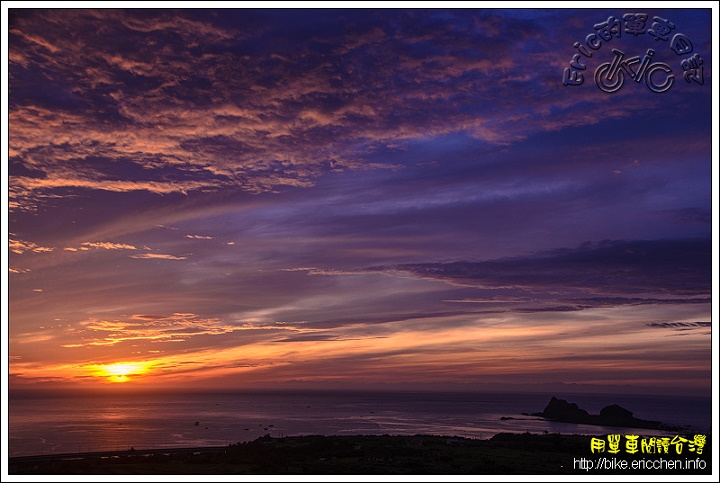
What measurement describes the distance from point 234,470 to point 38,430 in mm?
131050

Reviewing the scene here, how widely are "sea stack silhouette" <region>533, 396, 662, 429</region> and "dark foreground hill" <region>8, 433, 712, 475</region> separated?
108505 millimetres

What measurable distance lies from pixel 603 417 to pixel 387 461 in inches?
5440

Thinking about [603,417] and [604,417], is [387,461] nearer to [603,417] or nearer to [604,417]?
[604,417]

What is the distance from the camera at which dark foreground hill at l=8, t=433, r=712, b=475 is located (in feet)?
111

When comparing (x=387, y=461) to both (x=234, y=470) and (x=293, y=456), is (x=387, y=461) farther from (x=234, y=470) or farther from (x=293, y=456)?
(x=234, y=470)

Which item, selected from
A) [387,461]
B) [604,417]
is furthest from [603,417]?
[387,461]

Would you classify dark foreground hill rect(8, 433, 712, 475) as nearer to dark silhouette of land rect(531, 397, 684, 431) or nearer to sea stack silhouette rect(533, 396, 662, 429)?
dark silhouette of land rect(531, 397, 684, 431)

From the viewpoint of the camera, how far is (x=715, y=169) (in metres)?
22.4

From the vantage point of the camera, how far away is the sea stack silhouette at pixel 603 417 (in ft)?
490

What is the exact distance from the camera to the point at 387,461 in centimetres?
4006

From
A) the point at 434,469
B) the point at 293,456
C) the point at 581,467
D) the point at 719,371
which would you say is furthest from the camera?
the point at 293,456

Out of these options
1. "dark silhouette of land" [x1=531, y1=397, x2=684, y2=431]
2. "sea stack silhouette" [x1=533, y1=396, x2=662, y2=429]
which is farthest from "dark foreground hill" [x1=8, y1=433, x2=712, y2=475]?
"sea stack silhouette" [x1=533, y1=396, x2=662, y2=429]

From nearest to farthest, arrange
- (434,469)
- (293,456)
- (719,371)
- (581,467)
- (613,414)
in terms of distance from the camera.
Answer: (719,371) < (581,467) < (434,469) < (293,456) < (613,414)

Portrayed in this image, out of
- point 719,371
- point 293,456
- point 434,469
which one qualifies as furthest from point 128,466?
point 719,371
